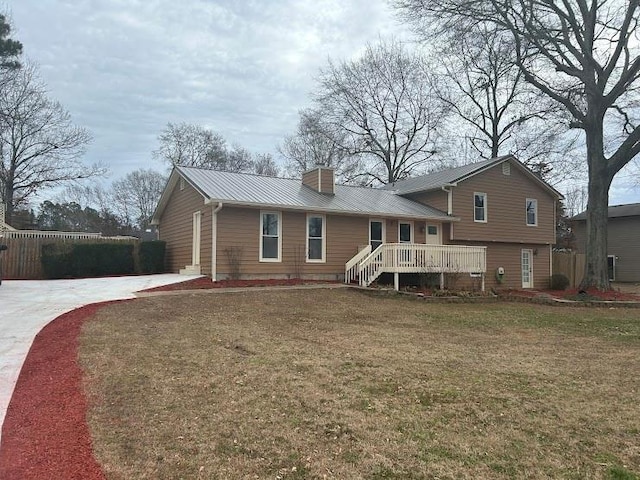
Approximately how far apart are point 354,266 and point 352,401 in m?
12.4

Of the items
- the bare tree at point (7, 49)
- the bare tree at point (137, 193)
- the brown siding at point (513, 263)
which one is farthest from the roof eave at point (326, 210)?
the bare tree at point (137, 193)

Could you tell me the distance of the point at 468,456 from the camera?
3.51 meters

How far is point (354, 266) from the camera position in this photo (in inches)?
665

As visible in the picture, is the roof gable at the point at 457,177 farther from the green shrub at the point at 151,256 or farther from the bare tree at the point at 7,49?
the bare tree at the point at 7,49

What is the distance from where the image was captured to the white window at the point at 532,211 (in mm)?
22250

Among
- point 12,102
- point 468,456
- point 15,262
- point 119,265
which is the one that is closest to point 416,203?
point 119,265

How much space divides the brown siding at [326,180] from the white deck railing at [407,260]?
3514mm

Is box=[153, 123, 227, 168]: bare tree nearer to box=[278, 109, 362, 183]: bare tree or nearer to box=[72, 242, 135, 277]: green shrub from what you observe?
box=[278, 109, 362, 183]: bare tree

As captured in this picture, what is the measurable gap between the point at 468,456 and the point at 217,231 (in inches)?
484

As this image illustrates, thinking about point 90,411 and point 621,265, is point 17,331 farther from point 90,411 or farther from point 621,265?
point 621,265

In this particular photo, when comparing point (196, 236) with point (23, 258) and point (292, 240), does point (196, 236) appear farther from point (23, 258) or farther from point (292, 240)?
point (23, 258)

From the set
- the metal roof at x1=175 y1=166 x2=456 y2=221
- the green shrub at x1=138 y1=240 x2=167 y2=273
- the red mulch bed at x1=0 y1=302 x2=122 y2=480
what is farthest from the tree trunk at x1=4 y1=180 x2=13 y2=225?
the red mulch bed at x1=0 y1=302 x2=122 y2=480

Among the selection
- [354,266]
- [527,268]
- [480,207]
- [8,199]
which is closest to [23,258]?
[354,266]

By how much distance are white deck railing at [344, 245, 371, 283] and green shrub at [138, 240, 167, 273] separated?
7014mm
